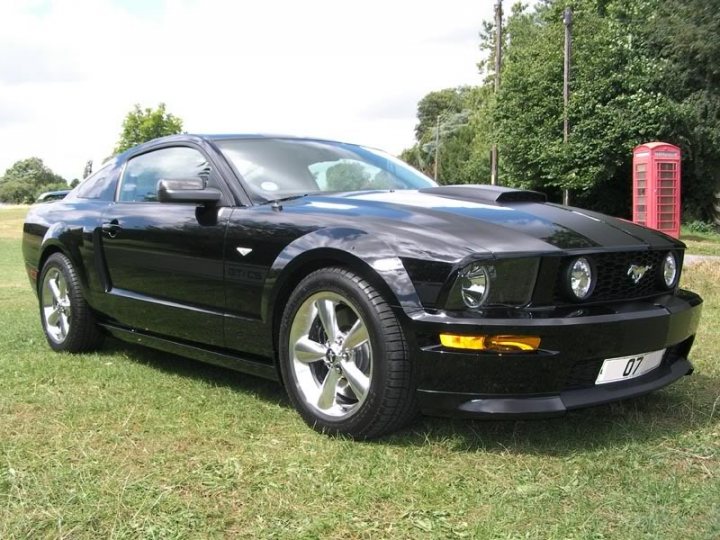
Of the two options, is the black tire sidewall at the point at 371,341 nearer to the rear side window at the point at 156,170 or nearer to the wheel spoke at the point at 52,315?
the rear side window at the point at 156,170

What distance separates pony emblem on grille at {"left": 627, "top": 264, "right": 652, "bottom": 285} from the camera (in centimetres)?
306

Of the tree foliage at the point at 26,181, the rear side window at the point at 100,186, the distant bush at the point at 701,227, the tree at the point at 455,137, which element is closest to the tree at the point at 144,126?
the tree at the point at 455,137

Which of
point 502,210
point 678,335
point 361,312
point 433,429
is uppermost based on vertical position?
point 502,210

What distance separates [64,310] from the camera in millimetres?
4832

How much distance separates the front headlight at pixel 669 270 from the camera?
10.7 feet

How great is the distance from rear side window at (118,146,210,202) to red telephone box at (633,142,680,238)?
11.5 metres

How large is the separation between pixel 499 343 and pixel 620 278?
734mm

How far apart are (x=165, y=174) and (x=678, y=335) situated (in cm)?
294

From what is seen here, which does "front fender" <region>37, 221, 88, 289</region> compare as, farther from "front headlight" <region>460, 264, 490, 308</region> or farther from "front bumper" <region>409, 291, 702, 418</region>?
"front headlight" <region>460, 264, 490, 308</region>

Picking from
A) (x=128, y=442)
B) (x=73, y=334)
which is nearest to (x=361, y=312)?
(x=128, y=442)

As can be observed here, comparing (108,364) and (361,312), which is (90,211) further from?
(361,312)

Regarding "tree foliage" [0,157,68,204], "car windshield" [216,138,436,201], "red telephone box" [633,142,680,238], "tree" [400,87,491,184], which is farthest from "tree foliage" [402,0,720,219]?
"tree foliage" [0,157,68,204]

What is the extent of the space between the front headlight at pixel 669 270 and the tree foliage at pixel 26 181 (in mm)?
119286

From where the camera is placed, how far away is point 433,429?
3145mm
